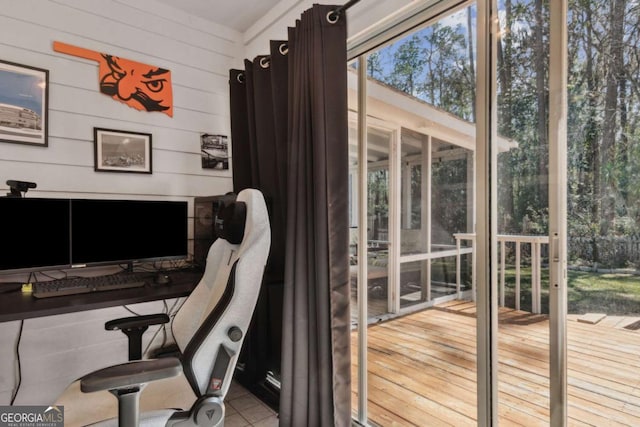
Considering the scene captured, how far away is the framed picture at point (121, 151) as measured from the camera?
7.06 ft

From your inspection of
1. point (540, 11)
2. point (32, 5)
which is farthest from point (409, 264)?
point (32, 5)

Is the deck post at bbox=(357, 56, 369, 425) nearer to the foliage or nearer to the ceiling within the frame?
the foliage

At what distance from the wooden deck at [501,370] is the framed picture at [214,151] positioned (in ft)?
5.15

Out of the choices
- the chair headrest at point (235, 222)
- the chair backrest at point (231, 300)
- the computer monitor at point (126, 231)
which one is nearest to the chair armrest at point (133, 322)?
the chair backrest at point (231, 300)

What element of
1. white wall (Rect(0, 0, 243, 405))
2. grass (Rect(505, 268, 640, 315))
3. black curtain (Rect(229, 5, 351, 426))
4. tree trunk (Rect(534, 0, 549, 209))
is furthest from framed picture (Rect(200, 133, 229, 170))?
grass (Rect(505, 268, 640, 315))

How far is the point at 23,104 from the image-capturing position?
1.92 metres

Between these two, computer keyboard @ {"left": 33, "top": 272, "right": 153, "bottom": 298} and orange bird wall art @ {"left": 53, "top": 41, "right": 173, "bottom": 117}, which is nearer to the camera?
computer keyboard @ {"left": 33, "top": 272, "right": 153, "bottom": 298}

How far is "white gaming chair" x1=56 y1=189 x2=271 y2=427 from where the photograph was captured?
0.99 meters

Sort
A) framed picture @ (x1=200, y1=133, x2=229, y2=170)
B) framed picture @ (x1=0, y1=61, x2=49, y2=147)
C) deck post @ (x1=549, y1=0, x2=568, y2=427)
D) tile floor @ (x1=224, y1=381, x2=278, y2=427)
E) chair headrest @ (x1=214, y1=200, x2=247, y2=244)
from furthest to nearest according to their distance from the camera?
framed picture @ (x1=200, y1=133, x2=229, y2=170), tile floor @ (x1=224, y1=381, x2=278, y2=427), framed picture @ (x1=0, y1=61, x2=49, y2=147), chair headrest @ (x1=214, y1=200, x2=247, y2=244), deck post @ (x1=549, y1=0, x2=568, y2=427)

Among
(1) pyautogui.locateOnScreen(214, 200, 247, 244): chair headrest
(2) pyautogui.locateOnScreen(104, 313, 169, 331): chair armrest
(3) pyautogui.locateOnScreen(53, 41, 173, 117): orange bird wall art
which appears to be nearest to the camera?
(1) pyautogui.locateOnScreen(214, 200, 247, 244): chair headrest

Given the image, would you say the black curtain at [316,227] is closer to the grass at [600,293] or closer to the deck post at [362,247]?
the deck post at [362,247]

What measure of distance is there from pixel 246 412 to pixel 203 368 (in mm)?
1184

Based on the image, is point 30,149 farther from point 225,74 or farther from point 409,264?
point 409,264

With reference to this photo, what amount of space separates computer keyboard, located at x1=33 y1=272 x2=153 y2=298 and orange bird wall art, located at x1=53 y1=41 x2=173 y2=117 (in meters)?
1.09
